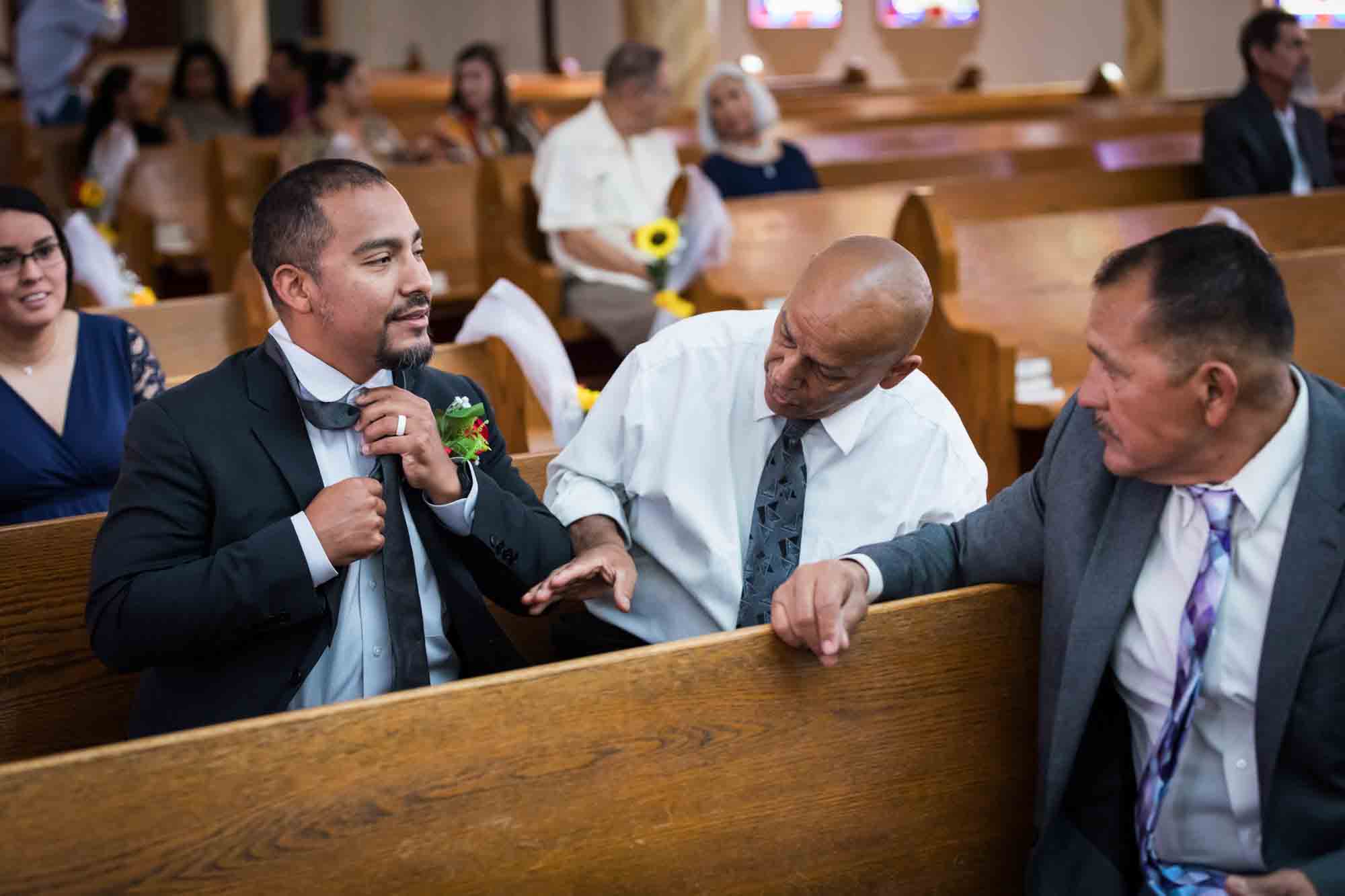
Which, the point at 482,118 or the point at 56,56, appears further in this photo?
the point at 56,56

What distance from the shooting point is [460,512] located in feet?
7.06

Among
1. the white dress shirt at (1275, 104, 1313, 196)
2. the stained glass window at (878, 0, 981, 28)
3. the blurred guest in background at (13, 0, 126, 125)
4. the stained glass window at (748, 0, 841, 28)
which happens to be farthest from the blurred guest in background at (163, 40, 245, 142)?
the stained glass window at (878, 0, 981, 28)

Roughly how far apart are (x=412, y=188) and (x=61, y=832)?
18.0 feet

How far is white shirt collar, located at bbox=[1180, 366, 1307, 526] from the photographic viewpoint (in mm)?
1759

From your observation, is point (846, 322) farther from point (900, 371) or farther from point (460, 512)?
point (460, 512)

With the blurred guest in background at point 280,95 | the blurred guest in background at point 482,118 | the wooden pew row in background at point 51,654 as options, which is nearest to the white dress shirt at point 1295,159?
the blurred guest in background at point 482,118

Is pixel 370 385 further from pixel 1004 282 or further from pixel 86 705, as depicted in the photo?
pixel 1004 282

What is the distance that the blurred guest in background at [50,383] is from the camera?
2959mm

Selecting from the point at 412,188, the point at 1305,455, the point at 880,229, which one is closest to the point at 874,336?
the point at 1305,455

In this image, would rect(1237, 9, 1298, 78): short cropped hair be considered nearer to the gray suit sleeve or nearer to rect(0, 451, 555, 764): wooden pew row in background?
the gray suit sleeve

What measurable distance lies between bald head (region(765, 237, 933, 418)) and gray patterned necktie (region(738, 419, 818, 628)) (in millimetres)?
100

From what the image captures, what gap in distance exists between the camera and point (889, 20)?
18969 millimetres

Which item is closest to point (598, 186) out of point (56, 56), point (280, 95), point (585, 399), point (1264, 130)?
point (585, 399)

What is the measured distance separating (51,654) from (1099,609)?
167 cm
